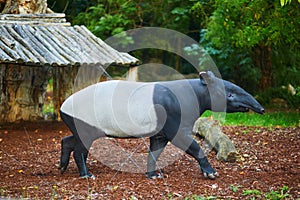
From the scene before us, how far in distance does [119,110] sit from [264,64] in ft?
37.6

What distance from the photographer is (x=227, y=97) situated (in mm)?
6824

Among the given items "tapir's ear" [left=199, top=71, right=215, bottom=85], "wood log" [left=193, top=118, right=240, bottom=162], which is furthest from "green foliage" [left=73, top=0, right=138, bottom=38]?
"tapir's ear" [left=199, top=71, right=215, bottom=85]

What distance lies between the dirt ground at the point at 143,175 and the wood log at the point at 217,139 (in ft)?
0.36

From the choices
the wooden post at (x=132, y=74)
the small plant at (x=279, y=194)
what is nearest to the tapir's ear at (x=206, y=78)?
the small plant at (x=279, y=194)

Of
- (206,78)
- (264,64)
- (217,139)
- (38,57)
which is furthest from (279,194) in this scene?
(264,64)

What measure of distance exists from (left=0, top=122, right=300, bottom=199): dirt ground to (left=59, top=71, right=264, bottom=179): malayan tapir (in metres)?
0.38

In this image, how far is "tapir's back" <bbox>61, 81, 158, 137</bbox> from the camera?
22.3 feet

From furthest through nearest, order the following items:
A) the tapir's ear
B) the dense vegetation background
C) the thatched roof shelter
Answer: the dense vegetation background
the thatched roof shelter
the tapir's ear

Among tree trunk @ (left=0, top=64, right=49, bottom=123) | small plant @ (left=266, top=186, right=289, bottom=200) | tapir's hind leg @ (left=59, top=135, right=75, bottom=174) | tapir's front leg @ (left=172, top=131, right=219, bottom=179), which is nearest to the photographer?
small plant @ (left=266, top=186, right=289, bottom=200)

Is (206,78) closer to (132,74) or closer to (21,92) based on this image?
(132,74)

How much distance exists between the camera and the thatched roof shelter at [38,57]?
10.2m

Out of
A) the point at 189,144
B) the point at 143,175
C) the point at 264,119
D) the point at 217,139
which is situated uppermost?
the point at 189,144

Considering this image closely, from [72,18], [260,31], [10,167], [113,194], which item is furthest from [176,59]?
[113,194]

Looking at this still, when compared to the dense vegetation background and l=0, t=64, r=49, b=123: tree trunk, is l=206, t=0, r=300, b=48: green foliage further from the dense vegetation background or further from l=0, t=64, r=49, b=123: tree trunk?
l=0, t=64, r=49, b=123: tree trunk
